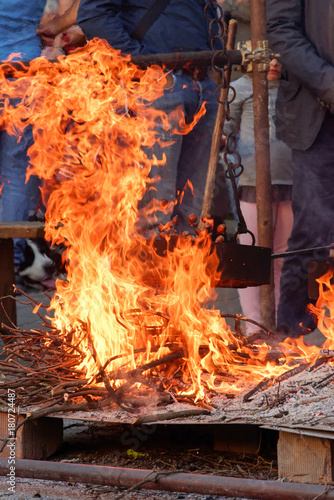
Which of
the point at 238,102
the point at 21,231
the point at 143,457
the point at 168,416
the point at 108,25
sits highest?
the point at 108,25

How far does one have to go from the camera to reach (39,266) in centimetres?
567

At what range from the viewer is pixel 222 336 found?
134 inches

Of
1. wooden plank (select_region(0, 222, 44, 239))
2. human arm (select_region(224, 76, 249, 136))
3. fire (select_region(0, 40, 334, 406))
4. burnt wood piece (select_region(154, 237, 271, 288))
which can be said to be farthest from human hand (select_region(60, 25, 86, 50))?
burnt wood piece (select_region(154, 237, 271, 288))

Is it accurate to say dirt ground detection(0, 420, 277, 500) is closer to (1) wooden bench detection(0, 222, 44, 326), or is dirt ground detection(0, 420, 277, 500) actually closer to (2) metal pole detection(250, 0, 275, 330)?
(1) wooden bench detection(0, 222, 44, 326)

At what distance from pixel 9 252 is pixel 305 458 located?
8.51 ft

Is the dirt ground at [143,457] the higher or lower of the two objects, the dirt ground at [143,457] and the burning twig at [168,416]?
the lower

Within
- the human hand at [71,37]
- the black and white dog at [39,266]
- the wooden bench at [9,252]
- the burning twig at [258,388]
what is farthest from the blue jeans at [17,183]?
the burning twig at [258,388]

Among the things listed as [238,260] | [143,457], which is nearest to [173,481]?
[143,457]

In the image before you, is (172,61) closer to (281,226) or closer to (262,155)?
(262,155)

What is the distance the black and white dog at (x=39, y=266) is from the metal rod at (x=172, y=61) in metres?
1.56

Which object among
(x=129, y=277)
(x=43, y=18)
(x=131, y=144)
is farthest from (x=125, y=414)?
(x=43, y=18)

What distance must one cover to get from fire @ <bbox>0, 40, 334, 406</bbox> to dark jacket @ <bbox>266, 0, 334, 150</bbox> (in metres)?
0.81

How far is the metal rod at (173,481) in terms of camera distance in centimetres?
220

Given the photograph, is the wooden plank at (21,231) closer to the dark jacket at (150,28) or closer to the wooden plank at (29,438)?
the dark jacket at (150,28)
